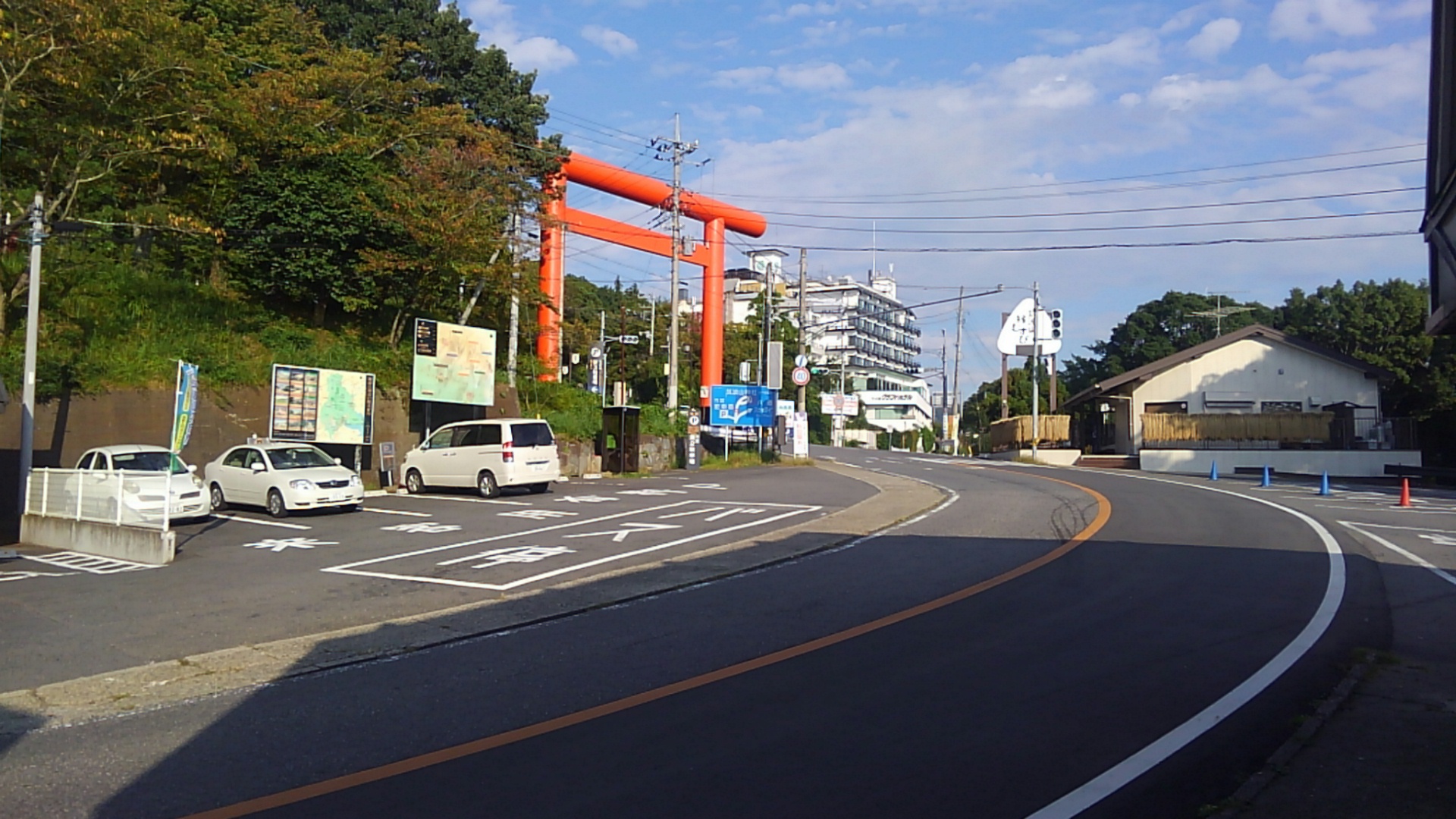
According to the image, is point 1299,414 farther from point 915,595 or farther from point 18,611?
point 18,611

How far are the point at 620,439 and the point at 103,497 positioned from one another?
18.3 metres

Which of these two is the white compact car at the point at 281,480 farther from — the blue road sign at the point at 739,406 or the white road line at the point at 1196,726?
the blue road sign at the point at 739,406

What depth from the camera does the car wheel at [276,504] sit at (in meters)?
21.7

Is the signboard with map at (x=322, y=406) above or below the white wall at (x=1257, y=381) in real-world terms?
below

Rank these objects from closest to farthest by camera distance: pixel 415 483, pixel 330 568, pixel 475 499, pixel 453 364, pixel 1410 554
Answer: pixel 330 568
pixel 1410 554
pixel 475 499
pixel 415 483
pixel 453 364

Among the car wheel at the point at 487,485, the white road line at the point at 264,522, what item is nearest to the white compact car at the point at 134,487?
the white road line at the point at 264,522

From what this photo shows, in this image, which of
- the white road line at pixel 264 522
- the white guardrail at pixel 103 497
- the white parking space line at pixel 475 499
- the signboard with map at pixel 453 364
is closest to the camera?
the white guardrail at pixel 103 497

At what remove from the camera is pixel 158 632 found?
35.7ft

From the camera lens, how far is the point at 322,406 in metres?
26.5

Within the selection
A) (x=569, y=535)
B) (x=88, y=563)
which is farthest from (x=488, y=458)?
(x=88, y=563)

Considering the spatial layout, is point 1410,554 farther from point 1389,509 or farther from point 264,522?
point 264,522

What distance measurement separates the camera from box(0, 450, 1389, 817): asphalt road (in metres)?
5.74

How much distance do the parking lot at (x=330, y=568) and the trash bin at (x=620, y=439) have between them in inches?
332

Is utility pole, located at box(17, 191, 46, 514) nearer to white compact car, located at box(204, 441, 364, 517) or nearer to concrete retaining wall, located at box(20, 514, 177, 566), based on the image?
concrete retaining wall, located at box(20, 514, 177, 566)
